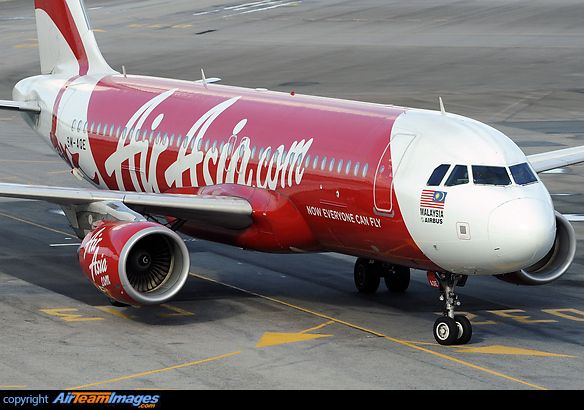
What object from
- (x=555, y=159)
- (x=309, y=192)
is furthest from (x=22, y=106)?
(x=555, y=159)

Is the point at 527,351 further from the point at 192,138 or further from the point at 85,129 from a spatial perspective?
the point at 85,129

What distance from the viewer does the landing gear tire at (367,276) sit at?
1040 inches

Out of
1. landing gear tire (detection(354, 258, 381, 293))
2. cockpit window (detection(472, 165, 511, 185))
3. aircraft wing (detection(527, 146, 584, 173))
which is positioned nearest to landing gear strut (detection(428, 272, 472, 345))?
cockpit window (detection(472, 165, 511, 185))

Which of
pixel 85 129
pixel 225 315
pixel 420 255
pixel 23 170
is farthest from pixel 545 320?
pixel 23 170

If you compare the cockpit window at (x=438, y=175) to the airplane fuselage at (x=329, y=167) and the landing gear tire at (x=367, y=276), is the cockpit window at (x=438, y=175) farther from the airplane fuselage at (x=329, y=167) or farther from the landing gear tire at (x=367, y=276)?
the landing gear tire at (x=367, y=276)

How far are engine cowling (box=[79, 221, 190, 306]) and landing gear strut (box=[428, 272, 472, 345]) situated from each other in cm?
575

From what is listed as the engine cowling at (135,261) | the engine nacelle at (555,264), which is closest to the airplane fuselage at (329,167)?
the engine cowling at (135,261)

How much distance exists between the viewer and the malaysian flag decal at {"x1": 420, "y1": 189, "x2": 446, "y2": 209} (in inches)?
820

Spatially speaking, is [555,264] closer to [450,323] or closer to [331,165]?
[450,323]

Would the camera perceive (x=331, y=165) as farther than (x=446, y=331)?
Yes

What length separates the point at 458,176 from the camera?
68.5 ft

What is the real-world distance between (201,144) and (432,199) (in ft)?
27.5

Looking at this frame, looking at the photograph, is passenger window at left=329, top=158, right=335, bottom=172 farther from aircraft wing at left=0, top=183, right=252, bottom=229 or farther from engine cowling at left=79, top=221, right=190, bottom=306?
engine cowling at left=79, top=221, right=190, bottom=306

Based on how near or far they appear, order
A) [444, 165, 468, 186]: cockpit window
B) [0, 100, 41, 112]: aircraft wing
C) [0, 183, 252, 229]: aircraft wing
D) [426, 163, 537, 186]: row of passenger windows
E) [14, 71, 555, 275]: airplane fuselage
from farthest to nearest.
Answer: [0, 100, 41, 112]: aircraft wing, [0, 183, 252, 229]: aircraft wing, [444, 165, 468, 186]: cockpit window, [426, 163, 537, 186]: row of passenger windows, [14, 71, 555, 275]: airplane fuselage
